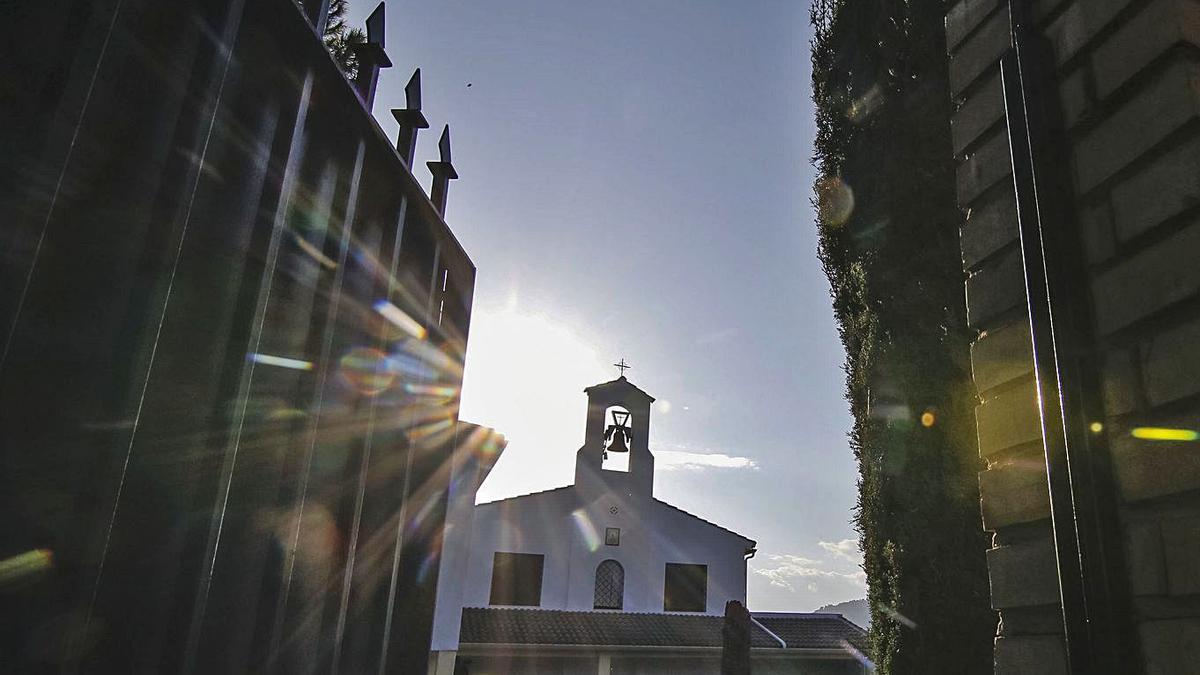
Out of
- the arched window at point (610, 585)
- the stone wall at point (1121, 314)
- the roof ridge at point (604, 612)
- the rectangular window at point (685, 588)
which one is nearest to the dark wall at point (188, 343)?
the stone wall at point (1121, 314)

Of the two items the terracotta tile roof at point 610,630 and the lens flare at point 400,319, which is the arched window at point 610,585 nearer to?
the terracotta tile roof at point 610,630

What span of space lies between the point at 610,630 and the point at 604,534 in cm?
308

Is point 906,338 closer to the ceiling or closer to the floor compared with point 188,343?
closer to the ceiling

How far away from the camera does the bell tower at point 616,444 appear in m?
21.5

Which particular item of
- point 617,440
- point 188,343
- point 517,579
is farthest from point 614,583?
point 188,343

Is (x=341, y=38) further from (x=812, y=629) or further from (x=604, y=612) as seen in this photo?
(x=812, y=629)

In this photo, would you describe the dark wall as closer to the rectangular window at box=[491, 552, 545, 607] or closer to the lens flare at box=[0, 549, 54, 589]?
the lens flare at box=[0, 549, 54, 589]

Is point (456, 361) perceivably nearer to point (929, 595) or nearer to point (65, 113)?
point (65, 113)

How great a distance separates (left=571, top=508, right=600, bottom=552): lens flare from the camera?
70.7 ft

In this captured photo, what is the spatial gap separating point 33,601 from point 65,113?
32.1 inches

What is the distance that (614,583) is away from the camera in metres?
21.6

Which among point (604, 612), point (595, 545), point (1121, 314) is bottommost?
point (604, 612)

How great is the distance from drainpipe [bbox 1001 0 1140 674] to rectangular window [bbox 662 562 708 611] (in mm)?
21766

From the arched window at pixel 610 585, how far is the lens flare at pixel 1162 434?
21.4m
